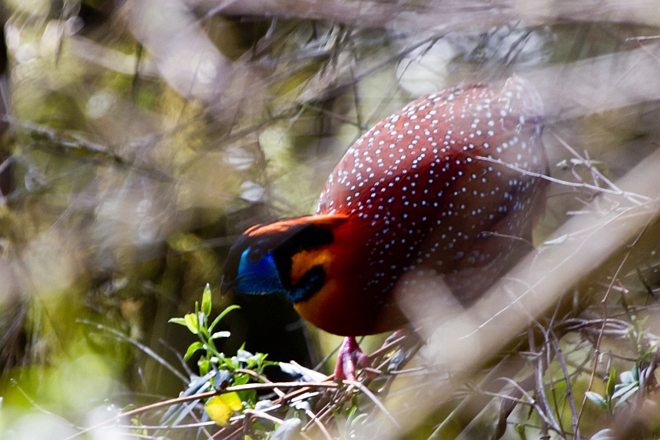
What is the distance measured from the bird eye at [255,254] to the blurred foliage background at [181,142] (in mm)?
599

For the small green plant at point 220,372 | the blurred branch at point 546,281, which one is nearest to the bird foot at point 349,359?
the blurred branch at point 546,281

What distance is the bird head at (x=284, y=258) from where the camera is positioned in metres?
1.63

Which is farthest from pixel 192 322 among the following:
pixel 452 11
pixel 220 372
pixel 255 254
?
pixel 452 11

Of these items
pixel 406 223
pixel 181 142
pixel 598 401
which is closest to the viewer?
pixel 598 401

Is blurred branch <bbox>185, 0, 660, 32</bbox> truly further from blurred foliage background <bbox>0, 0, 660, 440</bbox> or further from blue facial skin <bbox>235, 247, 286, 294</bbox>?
blue facial skin <bbox>235, 247, 286, 294</bbox>

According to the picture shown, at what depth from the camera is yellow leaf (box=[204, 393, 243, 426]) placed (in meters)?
1.32

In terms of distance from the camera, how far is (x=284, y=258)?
171cm

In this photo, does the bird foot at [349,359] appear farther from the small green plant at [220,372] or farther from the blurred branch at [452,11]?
the blurred branch at [452,11]

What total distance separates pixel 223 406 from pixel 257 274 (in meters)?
0.42

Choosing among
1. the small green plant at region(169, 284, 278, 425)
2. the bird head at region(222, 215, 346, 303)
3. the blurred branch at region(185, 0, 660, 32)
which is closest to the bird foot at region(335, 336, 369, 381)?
the bird head at region(222, 215, 346, 303)

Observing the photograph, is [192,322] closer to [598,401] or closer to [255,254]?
[255,254]

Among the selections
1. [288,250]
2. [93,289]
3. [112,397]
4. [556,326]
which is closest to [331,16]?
[288,250]

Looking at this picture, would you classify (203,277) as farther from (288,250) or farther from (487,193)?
(487,193)

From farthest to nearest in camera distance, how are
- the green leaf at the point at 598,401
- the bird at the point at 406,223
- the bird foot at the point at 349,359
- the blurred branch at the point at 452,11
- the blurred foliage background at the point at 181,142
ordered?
1. the blurred foliage background at the point at 181,142
2. the bird foot at the point at 349,359
3. the bird at the point at 406,223
4. the blurred branch at the point at 452,11
5. the green leaf at the point at 598,401
